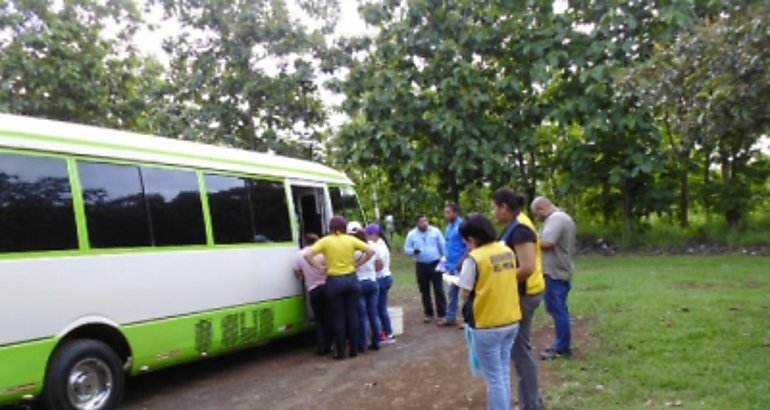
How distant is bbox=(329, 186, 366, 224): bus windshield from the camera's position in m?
10.0

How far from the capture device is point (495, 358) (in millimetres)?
4781

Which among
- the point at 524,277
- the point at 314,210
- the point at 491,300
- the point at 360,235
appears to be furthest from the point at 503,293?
the point at 314,210

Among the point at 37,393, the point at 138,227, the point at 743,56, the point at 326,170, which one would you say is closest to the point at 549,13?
the point at 326,170

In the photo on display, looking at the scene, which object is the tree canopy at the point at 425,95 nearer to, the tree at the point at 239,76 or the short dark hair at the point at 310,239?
the tree at the point at 239,76

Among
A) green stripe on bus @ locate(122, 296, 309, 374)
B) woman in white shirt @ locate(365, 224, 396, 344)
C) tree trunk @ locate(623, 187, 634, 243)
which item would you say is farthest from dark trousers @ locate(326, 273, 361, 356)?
tree trunk @ locate(623, 187, 634, 243)

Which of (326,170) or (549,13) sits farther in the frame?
(549,13)

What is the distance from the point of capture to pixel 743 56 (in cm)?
684

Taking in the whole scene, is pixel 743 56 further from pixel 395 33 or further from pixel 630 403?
pixel 395 33

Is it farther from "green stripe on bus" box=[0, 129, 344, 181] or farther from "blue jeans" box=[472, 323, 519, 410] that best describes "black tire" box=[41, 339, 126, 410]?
Answer: "blue jeans" box=[472, 323, 519, 410]

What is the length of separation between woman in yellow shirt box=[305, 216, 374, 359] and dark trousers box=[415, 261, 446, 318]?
1.96m

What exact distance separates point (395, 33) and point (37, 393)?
15.8 m

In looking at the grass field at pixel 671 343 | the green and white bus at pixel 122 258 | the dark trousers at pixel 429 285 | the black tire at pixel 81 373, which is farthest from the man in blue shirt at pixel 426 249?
the black tire at pixel 81 373

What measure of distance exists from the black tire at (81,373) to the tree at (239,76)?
1452 centimetres

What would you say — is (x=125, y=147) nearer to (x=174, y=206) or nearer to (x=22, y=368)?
(x=174, y=206)
